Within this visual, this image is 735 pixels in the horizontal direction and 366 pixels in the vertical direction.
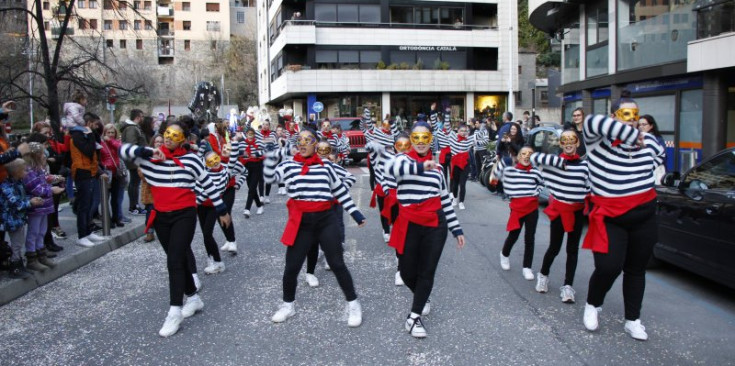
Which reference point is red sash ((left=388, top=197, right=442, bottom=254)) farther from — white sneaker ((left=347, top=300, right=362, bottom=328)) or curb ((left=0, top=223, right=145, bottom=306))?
curb ((left=0, top=223, right=145, bottom=306))

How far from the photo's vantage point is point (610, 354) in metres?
4.46

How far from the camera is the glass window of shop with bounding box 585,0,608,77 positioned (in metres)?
19.4

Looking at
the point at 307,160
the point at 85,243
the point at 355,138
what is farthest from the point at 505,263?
the point at 355,138

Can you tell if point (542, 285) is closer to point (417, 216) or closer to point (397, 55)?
point (417, 216)

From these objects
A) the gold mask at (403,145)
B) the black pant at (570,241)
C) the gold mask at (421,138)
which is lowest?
the black pant at (570,241)

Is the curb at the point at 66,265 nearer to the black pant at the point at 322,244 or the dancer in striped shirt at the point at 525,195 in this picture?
the black pant at the point at 322,244

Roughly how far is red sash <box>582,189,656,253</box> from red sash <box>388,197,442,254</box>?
1247 millimetres

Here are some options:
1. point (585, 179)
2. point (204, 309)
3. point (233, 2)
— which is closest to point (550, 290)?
point (585, 179)

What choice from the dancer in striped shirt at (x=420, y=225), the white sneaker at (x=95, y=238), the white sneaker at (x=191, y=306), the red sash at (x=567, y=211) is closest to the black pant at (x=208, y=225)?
the white sneaker at (x=191, y=306)

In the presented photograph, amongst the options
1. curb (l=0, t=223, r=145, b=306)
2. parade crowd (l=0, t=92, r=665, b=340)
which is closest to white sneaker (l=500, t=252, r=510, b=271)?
parade crowd (l=0, t=92, r=665, b=340)

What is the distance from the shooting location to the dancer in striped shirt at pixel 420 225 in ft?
16.0

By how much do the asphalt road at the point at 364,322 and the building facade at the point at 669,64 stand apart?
27.0ft

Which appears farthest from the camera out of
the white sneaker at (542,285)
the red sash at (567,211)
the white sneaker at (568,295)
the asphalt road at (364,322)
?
the white sneaker at (542,285)

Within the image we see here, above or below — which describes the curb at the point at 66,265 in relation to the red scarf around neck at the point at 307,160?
below
